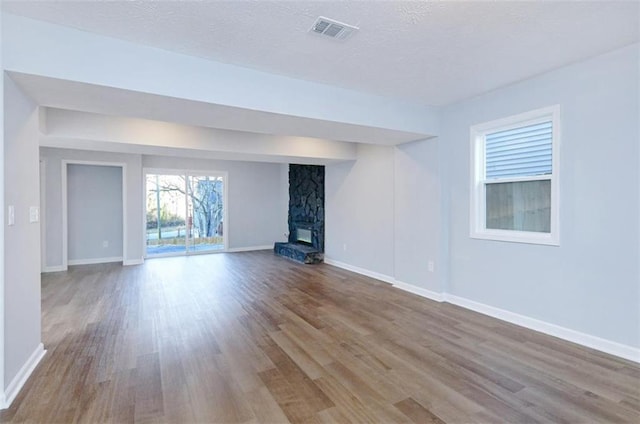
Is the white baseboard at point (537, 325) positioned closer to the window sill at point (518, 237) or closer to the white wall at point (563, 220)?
the white wall at point (563, 220)

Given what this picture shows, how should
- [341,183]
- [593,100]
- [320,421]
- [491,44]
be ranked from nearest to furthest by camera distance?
[320,421], [491,44], [593,100], [341,183]

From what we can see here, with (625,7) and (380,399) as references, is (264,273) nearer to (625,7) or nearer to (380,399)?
(380,399)

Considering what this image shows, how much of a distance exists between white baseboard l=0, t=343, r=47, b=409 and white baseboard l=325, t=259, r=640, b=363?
4.07 m

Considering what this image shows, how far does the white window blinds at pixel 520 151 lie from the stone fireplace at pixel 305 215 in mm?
4059

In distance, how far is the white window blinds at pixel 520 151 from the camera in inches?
125

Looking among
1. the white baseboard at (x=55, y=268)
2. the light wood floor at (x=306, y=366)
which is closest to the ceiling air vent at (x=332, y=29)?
the light wood floor at (x=306, y=366)

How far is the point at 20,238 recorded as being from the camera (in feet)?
7.43

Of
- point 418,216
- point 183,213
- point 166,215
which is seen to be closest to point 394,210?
point 418,216

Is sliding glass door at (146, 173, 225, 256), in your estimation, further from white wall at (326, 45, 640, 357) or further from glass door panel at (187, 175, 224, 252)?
white wall at (326, 45, 640, 357)

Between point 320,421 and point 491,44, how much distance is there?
115 inches

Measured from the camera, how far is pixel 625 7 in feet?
6.69

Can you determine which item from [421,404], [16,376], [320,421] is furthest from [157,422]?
[421,404]

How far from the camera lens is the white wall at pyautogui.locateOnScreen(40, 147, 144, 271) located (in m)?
6.04

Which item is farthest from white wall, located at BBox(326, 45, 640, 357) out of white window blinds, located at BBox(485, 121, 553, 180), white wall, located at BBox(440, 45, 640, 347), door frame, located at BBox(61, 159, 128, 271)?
door frame, located at BBox(61, 159, 128, 271)
